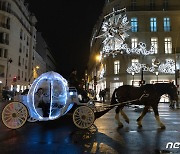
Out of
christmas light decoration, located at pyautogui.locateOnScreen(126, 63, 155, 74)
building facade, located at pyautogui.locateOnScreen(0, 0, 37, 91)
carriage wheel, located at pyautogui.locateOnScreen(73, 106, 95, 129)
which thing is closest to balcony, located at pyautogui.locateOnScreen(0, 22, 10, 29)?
building facade, located at pyautogui.locateOnScreen(0, 0, 37, 91)

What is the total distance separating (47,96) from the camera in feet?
38.3

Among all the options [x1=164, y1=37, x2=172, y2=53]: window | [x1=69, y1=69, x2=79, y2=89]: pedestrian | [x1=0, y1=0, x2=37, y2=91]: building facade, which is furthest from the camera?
[x1=0, y1=0, x2=37, y2=91]: building facade

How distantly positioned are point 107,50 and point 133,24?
660 centimetres

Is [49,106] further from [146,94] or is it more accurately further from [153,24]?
[153,24]

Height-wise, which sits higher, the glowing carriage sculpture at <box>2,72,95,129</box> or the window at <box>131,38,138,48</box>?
the window at <box>131,38,138,48</box>

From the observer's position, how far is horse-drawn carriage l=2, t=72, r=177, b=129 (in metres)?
10.1

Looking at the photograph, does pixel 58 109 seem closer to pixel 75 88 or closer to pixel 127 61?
pixel 75 88

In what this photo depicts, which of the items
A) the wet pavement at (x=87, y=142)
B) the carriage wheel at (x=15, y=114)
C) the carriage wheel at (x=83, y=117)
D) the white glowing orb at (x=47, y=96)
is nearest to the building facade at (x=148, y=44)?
the white glowing orb at (x=47, y=96)

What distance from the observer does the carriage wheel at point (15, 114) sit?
32.8 ft

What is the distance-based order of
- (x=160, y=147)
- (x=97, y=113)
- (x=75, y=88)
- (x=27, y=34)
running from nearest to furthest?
(x=160, y=147) < (x=97, y=113) < (x=75, y=88) < (x=27, y=34)

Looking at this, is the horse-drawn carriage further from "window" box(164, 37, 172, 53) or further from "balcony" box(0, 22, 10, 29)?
"balcony" box(0, 22, 10, 29)

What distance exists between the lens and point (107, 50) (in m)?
42.3

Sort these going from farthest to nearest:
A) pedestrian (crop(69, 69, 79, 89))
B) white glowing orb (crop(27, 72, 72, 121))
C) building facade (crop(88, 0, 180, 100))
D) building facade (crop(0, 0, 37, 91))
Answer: building facade (crop(0, 0, 37, 91))
building facade (crop(88, 0, 180, 100))
pedestrian (crop(69, 69, 79, 89))
white glowing orb (crop(27, 72, 72, 121))

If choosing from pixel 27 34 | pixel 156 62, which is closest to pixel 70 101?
pixel 156 62
